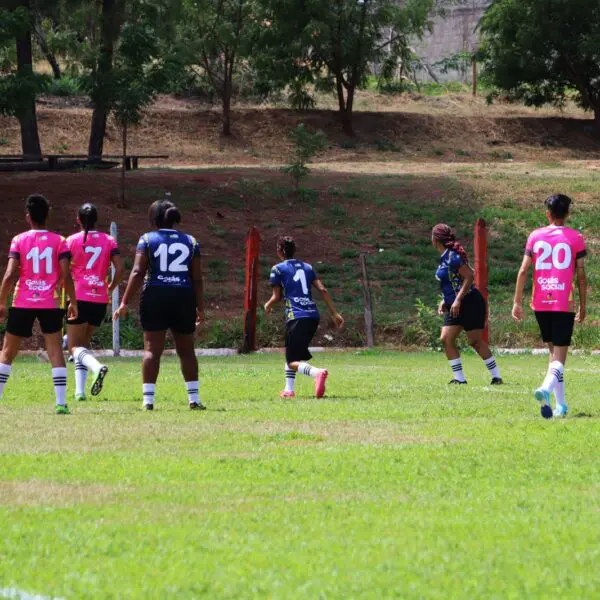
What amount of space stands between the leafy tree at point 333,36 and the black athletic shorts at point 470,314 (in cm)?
4219

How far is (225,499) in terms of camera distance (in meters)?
7.89

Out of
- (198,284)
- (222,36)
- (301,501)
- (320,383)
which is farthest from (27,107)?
(301,501)

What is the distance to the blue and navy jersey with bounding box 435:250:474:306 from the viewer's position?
17188 millimetres

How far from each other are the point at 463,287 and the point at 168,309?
5085 millimetres

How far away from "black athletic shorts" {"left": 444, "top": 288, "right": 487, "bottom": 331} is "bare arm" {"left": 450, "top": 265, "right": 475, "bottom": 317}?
13 centimetres

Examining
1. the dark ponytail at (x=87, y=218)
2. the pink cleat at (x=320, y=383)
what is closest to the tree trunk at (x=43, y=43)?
the dark ponytail at (x=87, y=218)

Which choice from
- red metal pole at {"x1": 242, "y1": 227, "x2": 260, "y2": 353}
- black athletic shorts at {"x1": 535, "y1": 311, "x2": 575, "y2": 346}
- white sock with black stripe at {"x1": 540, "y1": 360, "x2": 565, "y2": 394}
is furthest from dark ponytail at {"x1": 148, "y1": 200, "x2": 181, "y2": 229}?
red metal pole at {"x1": 242, "y1": 227, "x2": 260, "y2": 353}

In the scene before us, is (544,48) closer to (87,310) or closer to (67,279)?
(87,310)

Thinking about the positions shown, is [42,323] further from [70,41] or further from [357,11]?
[357,11]

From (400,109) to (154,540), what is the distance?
202 feet

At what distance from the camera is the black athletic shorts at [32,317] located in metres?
12.9

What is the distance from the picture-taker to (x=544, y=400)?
38.8 ft

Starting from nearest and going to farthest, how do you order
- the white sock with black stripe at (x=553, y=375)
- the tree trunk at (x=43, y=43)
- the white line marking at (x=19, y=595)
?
the white line marking at (x=19, y=595) < the white sock with black stripe at (x=553, y=375) < the tree trunk at (x=43, y=43)

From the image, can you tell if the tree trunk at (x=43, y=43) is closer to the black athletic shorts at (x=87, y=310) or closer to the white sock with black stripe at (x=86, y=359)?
the black athletic shorts at (x=87, y=310)
